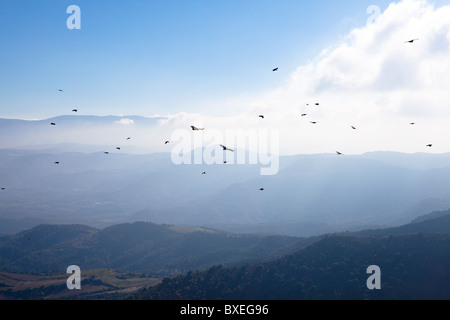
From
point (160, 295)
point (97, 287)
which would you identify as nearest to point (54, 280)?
point (97, 287)

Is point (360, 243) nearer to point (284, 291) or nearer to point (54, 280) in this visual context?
point (284, 291)

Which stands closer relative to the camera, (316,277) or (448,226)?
(316,277)

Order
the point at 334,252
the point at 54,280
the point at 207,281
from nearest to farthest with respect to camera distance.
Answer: the point at 207,281 → the point at 334,252 → the point at 54,280
